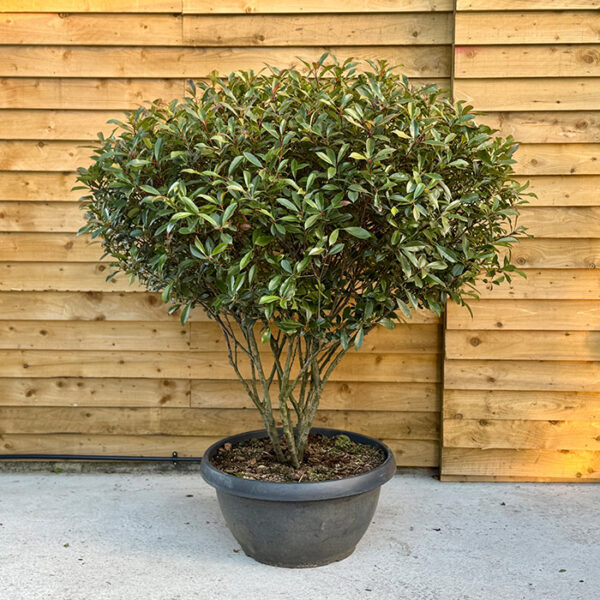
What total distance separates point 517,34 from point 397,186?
4.10 feet

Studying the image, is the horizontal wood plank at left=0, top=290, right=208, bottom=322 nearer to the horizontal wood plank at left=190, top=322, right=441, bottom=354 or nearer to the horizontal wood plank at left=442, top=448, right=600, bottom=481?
the horizontal wood plank at left=190, top=322, right=441, bottom=354

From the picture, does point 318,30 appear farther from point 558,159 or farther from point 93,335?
point 93,335

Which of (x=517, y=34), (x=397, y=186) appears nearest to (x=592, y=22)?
(x=517, y=34)

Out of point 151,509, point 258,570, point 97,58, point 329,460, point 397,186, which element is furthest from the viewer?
point 97,58

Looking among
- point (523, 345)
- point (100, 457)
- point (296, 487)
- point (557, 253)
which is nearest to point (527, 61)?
point (557, 253)

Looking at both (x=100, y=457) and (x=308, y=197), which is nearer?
(x=308, y=197)

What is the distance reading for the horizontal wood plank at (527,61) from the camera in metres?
2.90

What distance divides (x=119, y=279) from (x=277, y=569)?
1466 mm

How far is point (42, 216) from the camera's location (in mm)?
3104

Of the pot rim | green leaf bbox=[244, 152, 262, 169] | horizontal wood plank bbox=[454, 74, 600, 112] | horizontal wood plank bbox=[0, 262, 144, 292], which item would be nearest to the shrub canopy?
green leaf bbox=[244, 152, 262, 169]

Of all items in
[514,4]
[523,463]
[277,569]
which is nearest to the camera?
[277,569]

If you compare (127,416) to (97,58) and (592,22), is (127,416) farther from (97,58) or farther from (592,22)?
(592,22)

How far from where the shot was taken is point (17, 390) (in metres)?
3.21

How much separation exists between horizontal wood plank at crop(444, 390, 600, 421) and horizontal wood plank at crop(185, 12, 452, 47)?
155 centimetres
